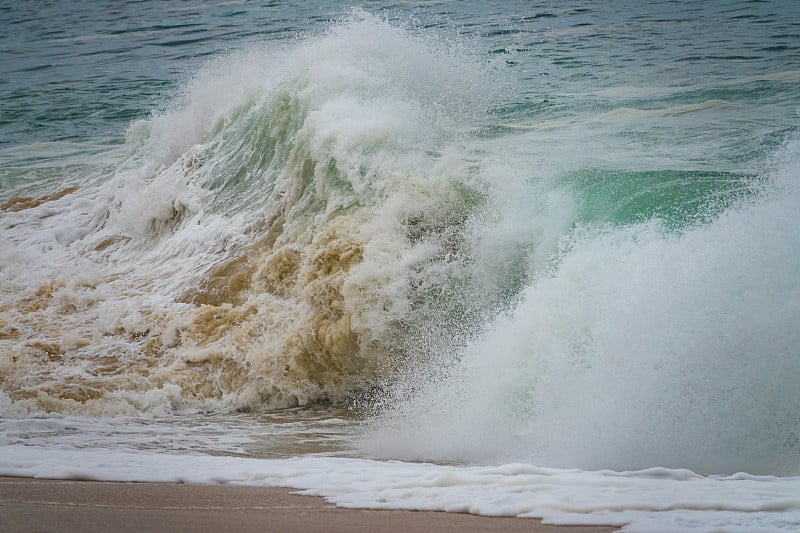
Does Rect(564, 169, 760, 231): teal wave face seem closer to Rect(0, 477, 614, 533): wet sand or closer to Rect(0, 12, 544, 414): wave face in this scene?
Rect(0, 12, 544, 414): wave face

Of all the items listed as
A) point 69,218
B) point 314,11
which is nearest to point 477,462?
point 69,218

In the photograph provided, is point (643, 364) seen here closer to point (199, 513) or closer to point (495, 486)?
point (495, 486)

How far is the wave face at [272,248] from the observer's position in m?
3.89

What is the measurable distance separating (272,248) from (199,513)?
274 cm

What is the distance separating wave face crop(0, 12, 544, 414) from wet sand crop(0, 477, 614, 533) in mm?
1372

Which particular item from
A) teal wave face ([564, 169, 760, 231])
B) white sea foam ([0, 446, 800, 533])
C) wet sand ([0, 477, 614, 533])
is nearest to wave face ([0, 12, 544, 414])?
teal wave face ([564, 169, 760, 231])

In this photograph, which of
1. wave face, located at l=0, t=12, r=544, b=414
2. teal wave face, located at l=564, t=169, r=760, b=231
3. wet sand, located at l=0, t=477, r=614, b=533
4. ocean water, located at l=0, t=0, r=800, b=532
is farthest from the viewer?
wave face, located at l=0, t=12, r=544, b=414

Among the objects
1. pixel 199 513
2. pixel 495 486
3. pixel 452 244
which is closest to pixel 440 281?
pixel 452 244

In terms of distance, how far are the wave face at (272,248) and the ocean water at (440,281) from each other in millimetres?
18

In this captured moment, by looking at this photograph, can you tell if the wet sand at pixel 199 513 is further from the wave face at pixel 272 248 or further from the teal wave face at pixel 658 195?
the teal wave face at pixel 658 195

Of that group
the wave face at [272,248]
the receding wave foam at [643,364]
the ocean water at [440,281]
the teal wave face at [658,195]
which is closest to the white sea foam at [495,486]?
the ocean water at [440,281]

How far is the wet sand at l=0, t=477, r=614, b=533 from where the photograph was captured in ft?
6.88

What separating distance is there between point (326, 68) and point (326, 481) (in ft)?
→ 11.8

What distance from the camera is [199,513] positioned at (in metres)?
2.24
